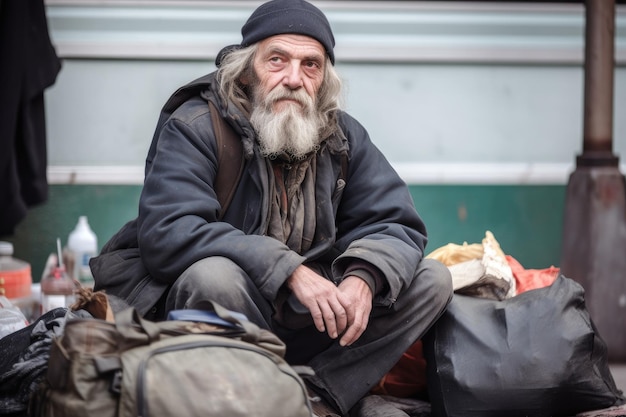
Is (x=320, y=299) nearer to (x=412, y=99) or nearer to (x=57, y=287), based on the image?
(x=57, y=287)

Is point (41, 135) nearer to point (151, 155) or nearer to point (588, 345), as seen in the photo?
point (151, 155)

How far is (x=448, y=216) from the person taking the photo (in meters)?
5.81

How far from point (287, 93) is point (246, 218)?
0.49 m

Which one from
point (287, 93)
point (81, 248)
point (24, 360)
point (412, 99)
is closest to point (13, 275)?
point (81, 248)

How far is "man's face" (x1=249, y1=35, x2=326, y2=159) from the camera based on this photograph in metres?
3.66

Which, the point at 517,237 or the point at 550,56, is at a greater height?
the point at 550,56

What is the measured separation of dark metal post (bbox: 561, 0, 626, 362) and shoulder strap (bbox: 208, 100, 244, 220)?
215 centimetres

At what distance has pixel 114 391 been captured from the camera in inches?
105

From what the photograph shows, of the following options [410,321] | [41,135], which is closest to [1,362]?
[410,321]

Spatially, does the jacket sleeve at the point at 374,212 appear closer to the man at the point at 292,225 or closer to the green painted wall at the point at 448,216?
the man at the point at 292,225

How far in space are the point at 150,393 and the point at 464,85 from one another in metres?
3.61

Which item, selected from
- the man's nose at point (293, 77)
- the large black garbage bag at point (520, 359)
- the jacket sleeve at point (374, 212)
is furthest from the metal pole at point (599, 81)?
the man's nose at point (293, 77)

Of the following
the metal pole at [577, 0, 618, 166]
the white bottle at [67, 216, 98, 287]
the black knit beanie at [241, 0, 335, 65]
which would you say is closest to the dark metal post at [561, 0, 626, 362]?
the metal pole at [577, 0, 618, 166]

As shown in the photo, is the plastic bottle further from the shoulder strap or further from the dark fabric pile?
the shoulder strap
